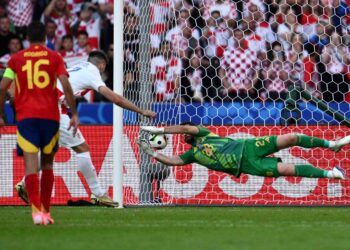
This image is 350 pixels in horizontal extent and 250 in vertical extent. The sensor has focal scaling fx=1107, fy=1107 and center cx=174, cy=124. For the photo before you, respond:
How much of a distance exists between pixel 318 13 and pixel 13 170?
4657mm

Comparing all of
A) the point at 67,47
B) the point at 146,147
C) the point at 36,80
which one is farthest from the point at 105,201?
the point at 67,47

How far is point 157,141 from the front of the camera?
13.4m

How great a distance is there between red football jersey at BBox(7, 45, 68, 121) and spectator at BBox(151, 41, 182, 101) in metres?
4.26

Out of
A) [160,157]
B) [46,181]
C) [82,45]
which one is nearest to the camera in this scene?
[46,181]

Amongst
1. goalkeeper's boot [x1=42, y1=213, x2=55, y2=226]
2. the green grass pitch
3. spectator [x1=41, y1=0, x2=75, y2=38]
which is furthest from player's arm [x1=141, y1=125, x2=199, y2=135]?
spectator [x1=41, y1=0, x2=75, y2=38]

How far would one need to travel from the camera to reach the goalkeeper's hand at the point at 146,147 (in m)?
13.3

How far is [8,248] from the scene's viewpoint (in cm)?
826

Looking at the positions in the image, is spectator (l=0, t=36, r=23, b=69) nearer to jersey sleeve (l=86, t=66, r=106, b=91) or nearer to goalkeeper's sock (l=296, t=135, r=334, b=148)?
jersey sleeve (l=86, t=66, r=106, b=91)

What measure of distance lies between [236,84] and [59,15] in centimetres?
705

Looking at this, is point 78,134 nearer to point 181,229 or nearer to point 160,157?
point 160,157

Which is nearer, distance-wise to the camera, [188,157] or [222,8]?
[188,157]

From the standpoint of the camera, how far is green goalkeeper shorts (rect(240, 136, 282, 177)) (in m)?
12.8

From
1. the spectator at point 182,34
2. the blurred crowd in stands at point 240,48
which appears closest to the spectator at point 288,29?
the blurred crowd in stands at point 240,48

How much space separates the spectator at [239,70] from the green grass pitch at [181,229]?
2319mm
